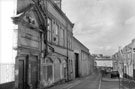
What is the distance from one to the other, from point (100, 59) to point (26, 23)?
269 feet

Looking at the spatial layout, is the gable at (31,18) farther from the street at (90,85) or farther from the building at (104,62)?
the building at (104,62)

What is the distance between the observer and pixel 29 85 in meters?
12.6

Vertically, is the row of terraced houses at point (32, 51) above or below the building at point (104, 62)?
above

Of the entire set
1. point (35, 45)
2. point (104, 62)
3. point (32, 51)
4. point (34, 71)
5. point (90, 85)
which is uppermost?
point (35, 45)

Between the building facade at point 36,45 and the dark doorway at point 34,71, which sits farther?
the dark doorway at point 34,71

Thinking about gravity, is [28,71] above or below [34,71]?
above

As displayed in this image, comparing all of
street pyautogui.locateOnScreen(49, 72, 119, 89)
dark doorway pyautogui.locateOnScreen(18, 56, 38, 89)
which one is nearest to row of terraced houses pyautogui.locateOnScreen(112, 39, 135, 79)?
street pyautogui.locateOnScreen(49, 72, 119, 89)

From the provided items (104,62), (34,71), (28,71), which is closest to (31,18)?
(28,71)

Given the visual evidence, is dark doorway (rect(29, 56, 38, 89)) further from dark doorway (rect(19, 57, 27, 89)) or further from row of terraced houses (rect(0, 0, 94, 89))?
dark doorway (rect(19, 57, 27, 89))

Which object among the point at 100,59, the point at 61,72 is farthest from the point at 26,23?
the point at 100,59

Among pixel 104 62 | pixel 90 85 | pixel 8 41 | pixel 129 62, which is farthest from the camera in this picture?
pixel 104 62

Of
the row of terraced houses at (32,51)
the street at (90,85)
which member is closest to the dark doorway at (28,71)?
the row of terraced houses at (32,51)

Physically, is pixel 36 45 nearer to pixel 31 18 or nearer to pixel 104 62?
pixel 31 18

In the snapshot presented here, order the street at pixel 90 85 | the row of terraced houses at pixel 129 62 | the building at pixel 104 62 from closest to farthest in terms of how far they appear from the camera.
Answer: the street at pixel 90 85, the row of terraced houses at pixel 129 62, the building at pixel 104 62
